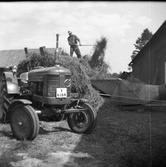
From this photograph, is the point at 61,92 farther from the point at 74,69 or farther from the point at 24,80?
the point at 74,69

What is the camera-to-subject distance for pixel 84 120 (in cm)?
557

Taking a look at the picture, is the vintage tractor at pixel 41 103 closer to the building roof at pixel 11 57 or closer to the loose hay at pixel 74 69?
the loose hay at pixel 74 69

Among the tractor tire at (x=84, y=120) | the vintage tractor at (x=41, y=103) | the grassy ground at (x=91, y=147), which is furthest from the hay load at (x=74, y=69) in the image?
the tractor tire at (x=84, y=120)

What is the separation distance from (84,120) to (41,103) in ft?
3.70

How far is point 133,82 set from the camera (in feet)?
29.6

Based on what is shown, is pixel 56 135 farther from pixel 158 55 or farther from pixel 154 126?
pixel 158 55

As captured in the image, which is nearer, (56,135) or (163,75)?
(56,135)

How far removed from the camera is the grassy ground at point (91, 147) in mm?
3470

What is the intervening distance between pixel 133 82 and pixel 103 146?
507 centimetres

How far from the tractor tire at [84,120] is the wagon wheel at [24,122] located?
1.30 m

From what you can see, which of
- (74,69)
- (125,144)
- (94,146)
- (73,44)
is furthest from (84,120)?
(73,44)

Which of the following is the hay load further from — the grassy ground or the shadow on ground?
the grassy ground

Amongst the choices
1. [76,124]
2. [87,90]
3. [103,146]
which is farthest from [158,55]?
[103,146]

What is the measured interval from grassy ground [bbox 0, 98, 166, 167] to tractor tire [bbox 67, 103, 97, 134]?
0.19 m
